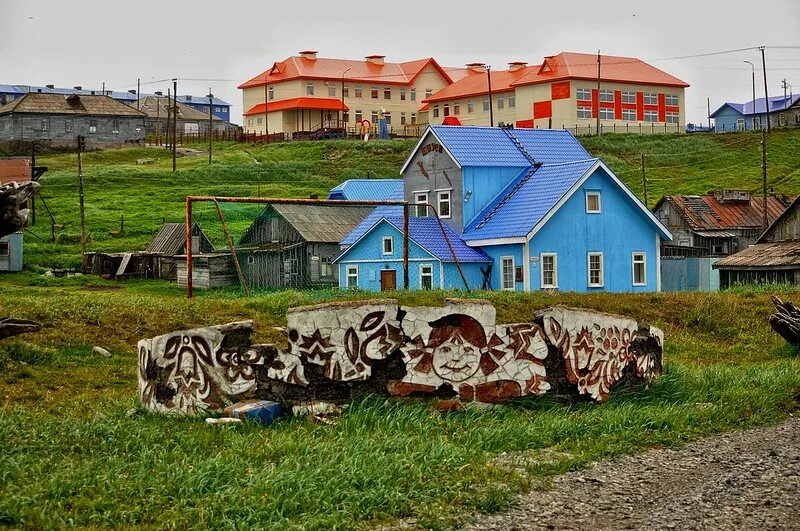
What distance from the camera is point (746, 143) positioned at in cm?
9375

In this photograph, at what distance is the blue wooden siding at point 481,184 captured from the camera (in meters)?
39.8

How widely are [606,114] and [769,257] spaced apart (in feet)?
189

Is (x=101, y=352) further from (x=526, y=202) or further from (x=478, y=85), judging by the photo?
(x=478, y=85)

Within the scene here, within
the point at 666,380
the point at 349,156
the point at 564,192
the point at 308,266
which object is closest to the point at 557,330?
the point at 666,380

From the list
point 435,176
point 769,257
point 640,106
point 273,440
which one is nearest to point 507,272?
point 435,176

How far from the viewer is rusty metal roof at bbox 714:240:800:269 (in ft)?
137

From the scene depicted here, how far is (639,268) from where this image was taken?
39.7 metres

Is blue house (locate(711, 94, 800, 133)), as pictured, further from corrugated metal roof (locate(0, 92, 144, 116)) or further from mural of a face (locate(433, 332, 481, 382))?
mural of a face (locate(433, 332, 481, 382))

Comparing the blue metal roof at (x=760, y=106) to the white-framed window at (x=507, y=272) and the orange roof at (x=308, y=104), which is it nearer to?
the orange roof at (x=308, y=104)

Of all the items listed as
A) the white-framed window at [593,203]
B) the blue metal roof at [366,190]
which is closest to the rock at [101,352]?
the white-framed window at [593,203]

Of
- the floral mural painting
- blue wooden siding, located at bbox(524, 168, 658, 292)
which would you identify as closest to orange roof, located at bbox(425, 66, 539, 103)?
blue wooden siding, located at bbox(524, 168, 658, 292)

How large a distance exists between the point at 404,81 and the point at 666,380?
3722 inches

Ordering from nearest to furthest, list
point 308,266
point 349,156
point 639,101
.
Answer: point 308,266 < point 349,156 < point 639,101

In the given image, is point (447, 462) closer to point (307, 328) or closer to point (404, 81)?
point (307, 328)
